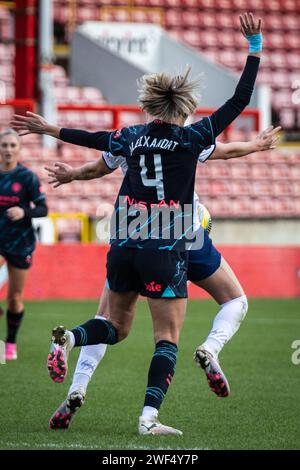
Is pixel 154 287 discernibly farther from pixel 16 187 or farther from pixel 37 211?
pixel 16 187

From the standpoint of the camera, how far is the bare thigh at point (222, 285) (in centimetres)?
583

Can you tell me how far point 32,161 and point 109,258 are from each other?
12.5m

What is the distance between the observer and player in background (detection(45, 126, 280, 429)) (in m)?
5.56

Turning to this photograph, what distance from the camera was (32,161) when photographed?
17688mm

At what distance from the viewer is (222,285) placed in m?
A: 5.87

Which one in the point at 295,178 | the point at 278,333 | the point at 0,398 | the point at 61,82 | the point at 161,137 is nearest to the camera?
the point at 161,137

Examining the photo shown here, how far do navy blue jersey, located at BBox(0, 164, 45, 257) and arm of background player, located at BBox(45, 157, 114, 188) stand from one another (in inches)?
128

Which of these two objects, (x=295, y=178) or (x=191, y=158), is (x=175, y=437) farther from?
(x=295, y=178)

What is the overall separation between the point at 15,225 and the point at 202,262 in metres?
3.79

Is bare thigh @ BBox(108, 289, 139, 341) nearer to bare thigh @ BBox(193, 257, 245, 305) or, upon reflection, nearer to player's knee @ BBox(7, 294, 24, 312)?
bare thigh @ BBox(193, 257, 245, 305)

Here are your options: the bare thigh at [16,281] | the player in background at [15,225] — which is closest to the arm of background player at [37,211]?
the player in background at [15,225]

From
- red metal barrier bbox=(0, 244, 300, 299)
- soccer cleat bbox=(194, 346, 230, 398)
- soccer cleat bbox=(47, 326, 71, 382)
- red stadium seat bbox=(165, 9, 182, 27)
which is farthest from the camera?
red stadium seat bbox=(165, 9, 182, 27)

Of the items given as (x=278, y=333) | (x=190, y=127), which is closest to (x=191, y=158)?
(x=190, y=127)

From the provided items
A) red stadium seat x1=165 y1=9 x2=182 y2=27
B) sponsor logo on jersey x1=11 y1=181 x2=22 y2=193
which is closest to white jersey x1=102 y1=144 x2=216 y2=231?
sponsor logo on jersey x1=11 y1=181 x2=22 y2=193
